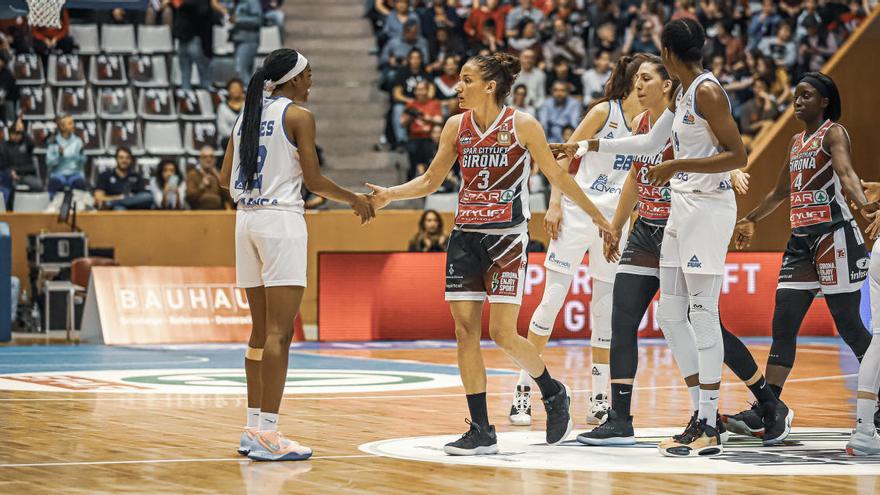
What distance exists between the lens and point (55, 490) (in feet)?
19.9

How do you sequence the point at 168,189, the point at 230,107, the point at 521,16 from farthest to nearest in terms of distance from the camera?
the point at 521,16
the point at 230,107
the point at 168,189

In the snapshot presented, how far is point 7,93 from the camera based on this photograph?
791 inches

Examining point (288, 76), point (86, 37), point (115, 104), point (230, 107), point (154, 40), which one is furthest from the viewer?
point (154, 40)

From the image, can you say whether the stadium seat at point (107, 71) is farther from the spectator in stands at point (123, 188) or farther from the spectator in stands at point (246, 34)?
the spectator in stands at point (123, 188)

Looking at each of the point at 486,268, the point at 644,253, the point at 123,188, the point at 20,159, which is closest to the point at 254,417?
the point at 486,268

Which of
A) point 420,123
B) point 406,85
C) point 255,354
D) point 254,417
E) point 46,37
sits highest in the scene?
point 46,37

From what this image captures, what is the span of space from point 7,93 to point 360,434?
1362cm

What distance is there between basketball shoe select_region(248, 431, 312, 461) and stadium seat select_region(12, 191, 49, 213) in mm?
12383

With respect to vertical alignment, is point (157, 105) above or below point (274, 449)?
above

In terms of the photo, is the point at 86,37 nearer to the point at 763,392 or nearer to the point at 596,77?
the point at 596,77

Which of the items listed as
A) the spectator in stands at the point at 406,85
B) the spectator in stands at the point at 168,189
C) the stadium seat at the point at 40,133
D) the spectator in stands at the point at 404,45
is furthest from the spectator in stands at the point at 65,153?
the spectator in stands at the point at 404,45

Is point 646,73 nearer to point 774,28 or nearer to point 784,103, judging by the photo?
point 784,103

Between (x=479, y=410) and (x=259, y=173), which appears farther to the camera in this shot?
(x=479, y=410)

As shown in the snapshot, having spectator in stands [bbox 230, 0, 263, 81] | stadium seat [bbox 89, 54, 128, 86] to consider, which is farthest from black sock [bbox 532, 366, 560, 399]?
stadium seat [bbox 89, 54, 128, 86]
